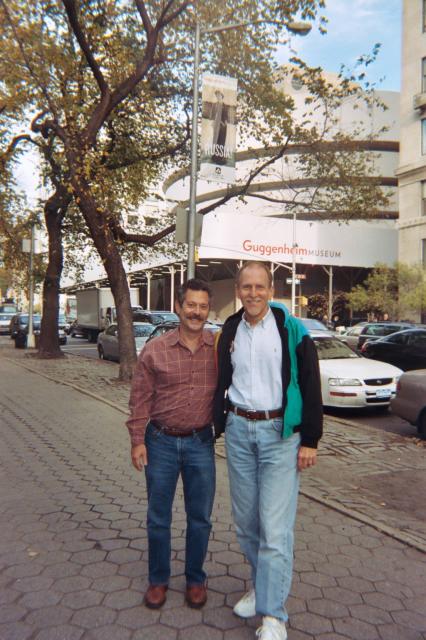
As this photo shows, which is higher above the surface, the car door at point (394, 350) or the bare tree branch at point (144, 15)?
the bare tree branch at point (144, 15)

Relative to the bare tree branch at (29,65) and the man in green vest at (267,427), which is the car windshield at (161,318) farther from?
the man in green vest at (267,427)

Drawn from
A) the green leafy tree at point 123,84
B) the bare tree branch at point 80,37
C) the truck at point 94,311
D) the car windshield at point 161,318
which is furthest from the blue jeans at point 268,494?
the truck at point 94,311

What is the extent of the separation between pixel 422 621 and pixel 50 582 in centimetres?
215

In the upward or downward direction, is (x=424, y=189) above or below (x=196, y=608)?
above

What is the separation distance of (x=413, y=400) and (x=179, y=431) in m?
5.73

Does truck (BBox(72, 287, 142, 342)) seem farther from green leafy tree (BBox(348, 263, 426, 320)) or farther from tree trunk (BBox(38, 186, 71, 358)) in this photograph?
green leafy tree (BBox(348, 263, 426, 320))

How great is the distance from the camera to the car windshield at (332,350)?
10852mm

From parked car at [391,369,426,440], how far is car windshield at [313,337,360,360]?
100 inches

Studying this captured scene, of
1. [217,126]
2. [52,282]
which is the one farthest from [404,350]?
[52,282]

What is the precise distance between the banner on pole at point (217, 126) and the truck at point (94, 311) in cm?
2347

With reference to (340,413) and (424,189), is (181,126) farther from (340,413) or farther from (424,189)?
(424,189)

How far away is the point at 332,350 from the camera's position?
36.3 ft

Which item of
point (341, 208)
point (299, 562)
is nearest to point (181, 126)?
point (341, 208)

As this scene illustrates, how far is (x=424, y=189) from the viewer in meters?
38.1
